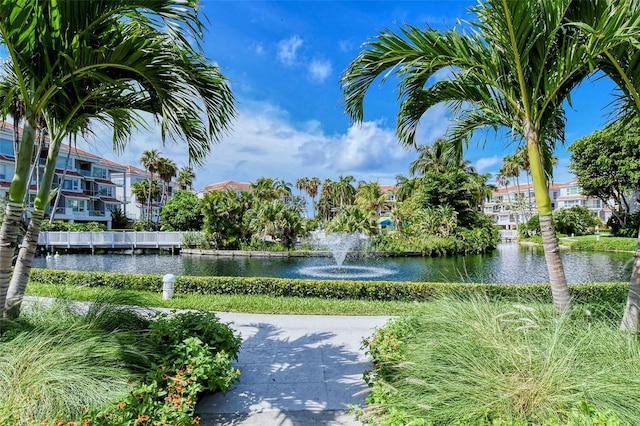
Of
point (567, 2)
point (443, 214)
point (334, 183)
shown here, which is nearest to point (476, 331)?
point (567, 2)

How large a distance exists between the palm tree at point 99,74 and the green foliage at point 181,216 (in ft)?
125

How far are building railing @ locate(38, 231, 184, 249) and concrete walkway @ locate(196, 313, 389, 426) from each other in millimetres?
25715

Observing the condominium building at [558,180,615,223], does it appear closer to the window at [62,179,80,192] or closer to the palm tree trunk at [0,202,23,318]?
the palm tree trunk at [0,202,23,318]

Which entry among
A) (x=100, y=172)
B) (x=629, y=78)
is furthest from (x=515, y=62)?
(x=100, y=172)

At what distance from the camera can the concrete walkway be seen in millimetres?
3389

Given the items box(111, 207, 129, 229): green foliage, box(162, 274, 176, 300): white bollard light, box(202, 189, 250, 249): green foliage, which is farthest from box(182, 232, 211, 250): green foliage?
box(162, 274, 176, 300): white bollard light

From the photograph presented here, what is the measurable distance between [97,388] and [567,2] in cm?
573

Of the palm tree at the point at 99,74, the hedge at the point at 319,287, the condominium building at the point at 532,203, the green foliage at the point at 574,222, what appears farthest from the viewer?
the condominium building at the point at 532,203

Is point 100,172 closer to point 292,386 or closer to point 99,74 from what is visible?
point 99,74

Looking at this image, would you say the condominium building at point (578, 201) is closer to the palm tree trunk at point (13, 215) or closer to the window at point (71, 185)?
the palm tree trunk at point (13, 215)

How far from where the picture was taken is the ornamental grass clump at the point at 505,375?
2373 millimetres

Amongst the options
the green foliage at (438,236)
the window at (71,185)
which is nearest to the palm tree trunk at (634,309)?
the green foliage at (438,236)

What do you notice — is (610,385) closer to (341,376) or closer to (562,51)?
(341,376)

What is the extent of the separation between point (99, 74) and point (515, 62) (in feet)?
15.0
